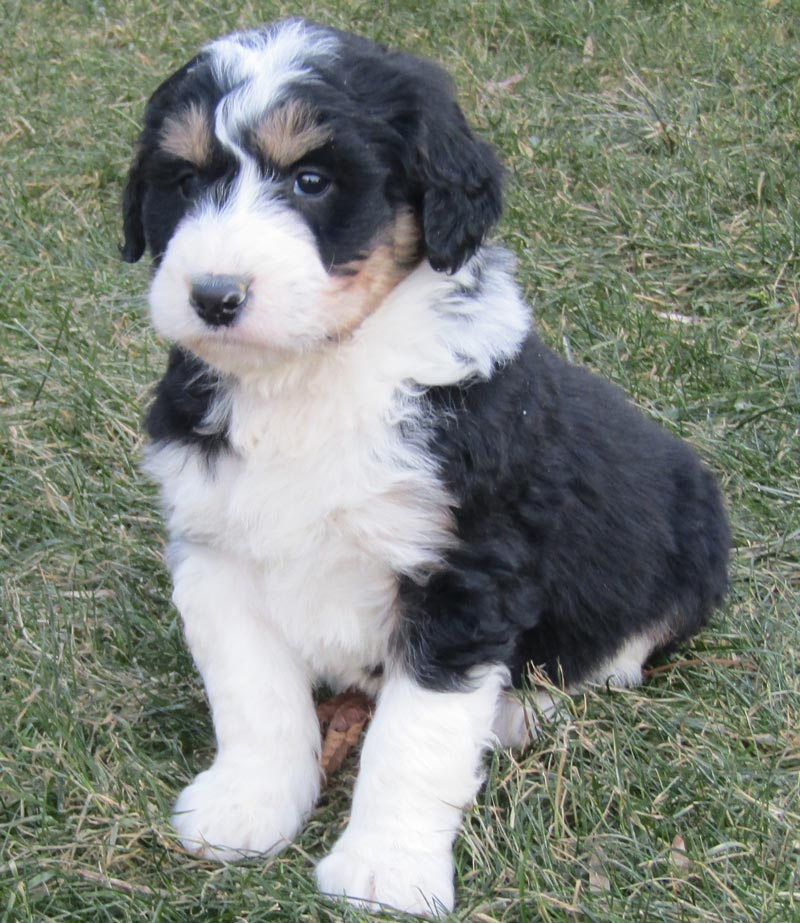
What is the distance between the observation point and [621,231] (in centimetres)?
613

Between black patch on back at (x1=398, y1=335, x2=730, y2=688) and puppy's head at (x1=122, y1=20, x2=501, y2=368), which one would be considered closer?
puppy's head at (x1=122, y1=20, x2=501, y2=368)

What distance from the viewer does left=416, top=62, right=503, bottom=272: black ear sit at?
3061 millimetres

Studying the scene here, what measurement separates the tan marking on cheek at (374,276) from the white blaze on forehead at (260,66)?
1.25 feet

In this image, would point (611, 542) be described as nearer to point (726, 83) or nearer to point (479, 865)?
point (479, 865)

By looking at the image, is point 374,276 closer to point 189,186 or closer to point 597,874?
point 189,186

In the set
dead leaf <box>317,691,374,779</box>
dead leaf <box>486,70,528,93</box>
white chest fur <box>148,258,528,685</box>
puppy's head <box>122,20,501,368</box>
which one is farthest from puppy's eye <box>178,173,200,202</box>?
dead leaf <box>486,70,528,93</box>

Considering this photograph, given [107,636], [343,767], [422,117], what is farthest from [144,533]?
[422,117]

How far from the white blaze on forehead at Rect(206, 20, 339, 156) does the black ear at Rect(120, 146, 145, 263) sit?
1.23 ft

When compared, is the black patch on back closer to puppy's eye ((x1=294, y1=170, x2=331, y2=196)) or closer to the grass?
the grass

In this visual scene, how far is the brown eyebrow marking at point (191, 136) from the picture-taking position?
9.75 ft

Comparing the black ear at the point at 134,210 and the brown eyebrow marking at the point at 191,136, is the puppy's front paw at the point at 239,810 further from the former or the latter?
the brown eyebrow marking at the point at 191,136

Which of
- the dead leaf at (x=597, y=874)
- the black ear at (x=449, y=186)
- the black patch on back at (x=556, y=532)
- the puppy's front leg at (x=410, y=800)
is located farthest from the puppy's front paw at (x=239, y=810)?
the black ear at (x=449, y=186)

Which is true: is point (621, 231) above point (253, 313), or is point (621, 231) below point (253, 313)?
below

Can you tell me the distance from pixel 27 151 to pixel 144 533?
3.35 meters
